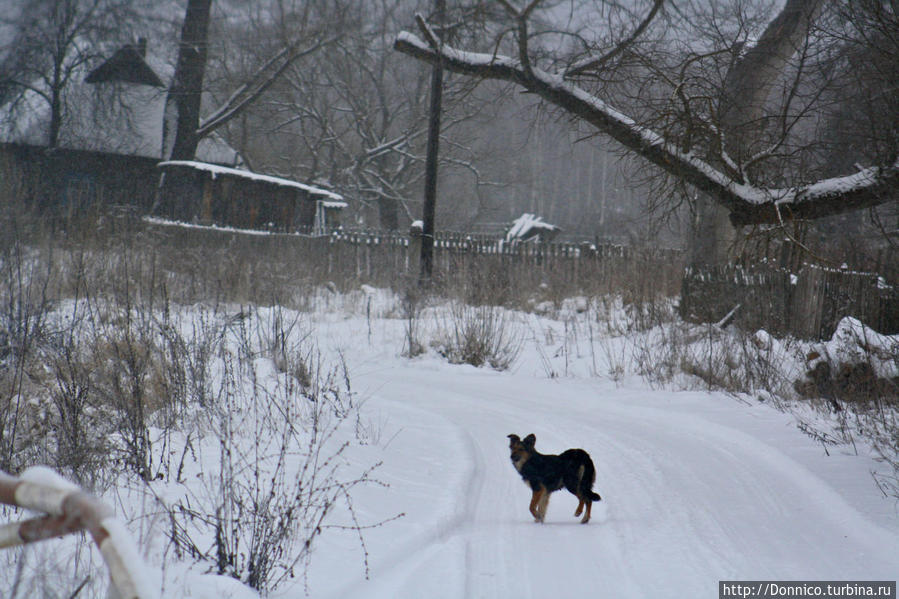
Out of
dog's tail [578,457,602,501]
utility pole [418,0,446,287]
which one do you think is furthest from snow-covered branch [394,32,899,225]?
Result: utility pole [418,0,446,287]

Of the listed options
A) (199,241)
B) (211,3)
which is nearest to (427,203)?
(199,241)

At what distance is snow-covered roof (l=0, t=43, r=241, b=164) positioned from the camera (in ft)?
80.5

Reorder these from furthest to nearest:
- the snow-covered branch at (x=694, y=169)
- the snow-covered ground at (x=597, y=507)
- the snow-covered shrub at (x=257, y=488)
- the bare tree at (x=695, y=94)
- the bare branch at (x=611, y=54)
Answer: the bare branch at (x=611, y=54)
the bare tree at (x=695, y=94)
the snow-covered branch at (x=694, y=169)
the snow-covered ground at (x=597, y=507)
the snow-covered shrub at (x=257, y=488)

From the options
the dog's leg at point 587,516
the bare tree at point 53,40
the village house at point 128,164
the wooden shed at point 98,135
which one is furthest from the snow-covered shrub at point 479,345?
the bare tree at point 53,40

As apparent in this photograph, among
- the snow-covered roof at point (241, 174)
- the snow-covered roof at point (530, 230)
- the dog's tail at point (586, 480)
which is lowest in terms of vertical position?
the dog's tail at point (586, 480)

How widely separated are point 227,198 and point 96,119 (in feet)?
18.8

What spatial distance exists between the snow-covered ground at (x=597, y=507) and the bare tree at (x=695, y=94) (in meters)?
2.06

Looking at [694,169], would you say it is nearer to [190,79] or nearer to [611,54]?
[611,54]

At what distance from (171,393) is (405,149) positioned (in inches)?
1125

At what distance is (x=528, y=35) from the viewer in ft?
23.1

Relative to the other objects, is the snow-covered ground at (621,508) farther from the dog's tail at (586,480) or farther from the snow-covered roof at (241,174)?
the snow-covered roof at (241,174)

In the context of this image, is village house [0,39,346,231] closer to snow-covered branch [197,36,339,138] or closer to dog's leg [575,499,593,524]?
snow-covered branch [197,36,339,138]

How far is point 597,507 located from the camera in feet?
14.2

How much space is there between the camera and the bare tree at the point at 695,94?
605cm
